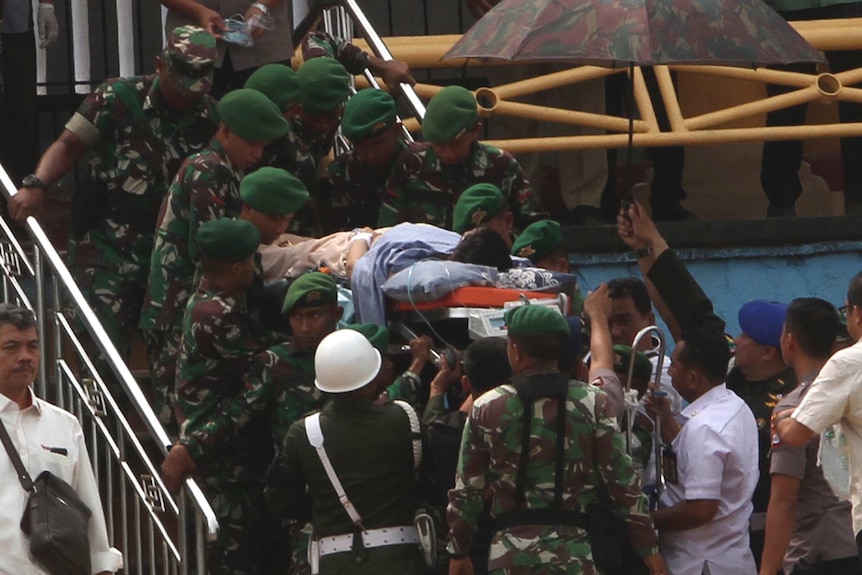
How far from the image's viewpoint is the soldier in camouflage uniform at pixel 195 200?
8.57m

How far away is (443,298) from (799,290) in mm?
3481

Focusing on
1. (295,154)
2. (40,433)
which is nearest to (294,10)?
(295,154)

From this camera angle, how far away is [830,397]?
7328mm

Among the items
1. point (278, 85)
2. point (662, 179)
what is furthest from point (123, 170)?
point (662, 179)

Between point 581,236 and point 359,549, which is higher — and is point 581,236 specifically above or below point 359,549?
above

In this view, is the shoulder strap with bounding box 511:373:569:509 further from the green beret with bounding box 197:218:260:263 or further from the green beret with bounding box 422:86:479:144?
the green beret with bounding box 422:86:479:144

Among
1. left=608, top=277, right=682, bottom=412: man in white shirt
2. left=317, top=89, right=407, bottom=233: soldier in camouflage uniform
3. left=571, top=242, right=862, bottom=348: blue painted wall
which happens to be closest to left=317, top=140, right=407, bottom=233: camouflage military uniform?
left=317, top=89, right=407, bottom=233: soldier in camouflage uniform

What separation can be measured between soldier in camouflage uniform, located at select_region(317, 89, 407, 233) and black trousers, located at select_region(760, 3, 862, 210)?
272cm

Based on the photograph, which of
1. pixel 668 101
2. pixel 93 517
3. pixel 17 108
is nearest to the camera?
pixel 93 517

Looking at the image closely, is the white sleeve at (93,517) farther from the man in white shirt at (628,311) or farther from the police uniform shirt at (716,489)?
the man in white shirt at (628,311)

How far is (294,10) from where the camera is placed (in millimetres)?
12016

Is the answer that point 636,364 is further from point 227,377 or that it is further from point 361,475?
point 227,377

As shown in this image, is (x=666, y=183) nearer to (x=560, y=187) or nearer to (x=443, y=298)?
(x=560, y=187)

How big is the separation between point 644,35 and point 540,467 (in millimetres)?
1756
